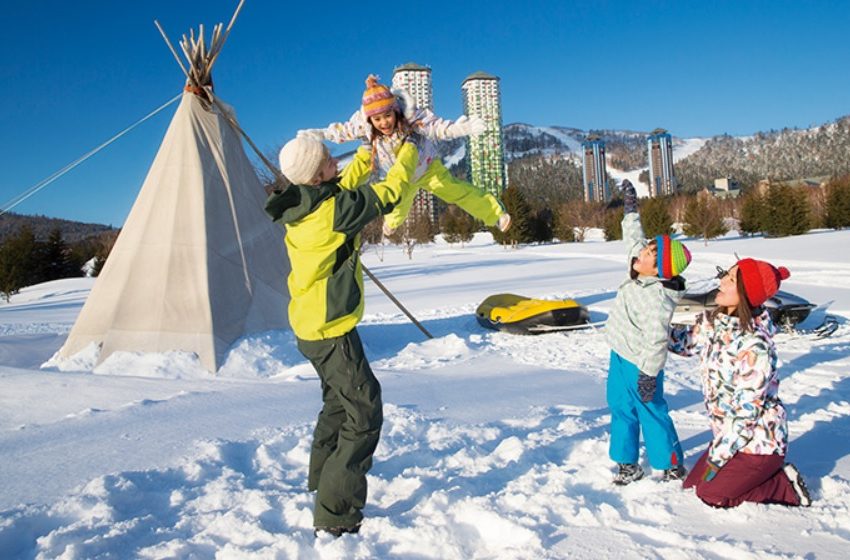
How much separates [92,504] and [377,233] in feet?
108

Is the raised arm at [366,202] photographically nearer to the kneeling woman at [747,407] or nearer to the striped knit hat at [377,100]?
the striped knit hat at [377,100]

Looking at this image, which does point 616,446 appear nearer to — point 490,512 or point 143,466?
point 490,512

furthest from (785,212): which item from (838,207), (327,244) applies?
(327,244)

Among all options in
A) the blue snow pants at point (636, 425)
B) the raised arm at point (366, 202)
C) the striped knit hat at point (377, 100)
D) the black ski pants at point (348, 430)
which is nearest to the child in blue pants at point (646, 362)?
the blue snow pants at point (636, 425)

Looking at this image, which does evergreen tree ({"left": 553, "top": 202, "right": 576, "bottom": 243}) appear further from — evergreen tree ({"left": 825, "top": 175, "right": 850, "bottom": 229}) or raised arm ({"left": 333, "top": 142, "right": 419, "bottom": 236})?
raised arm ({"left": 333, "top": 142, "right": 419, "bottom": 236})

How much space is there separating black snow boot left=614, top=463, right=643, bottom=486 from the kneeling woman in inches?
A: 10.5

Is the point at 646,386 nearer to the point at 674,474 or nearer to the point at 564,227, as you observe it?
the point at 674,474

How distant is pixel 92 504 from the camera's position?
2623 millimetres

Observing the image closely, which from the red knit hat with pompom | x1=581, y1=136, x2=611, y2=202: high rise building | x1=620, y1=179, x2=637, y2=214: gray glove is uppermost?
x1=581, y1=136, x2=611, y2=202: high rise building

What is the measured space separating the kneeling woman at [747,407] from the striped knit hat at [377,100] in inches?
89.1

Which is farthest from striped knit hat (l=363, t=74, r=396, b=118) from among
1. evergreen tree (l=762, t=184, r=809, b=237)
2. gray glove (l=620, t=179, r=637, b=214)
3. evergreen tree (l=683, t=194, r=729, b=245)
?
evergreen tree (l=762, t=184, r=809, b=237)

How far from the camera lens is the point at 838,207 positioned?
114 feet

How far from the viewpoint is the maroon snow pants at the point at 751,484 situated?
8.29ft

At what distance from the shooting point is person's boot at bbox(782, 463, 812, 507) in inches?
98.6
